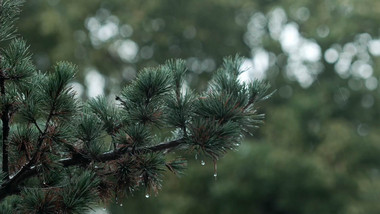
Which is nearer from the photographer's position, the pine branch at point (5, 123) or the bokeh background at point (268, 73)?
the pine branch at point (5, 123)

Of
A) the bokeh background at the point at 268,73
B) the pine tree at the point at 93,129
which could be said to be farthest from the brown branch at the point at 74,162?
the bokeh background at the point at 268,73

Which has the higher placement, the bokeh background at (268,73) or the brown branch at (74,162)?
the bokeh background at (268,73)

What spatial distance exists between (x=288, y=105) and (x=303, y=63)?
1.02 m

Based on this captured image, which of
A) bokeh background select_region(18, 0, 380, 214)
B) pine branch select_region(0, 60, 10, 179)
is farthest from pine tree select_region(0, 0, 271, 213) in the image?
bokeh background select_region(18, 0, 380, 214)

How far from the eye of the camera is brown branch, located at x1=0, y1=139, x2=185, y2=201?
7.27ft

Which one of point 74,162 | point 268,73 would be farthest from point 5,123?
point 268,73

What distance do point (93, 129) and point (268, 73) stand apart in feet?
31.3

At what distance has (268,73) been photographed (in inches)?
458

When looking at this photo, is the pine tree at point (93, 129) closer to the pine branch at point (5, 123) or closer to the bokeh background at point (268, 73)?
the pine branch at point (5, 123)

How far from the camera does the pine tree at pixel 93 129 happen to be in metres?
2.18

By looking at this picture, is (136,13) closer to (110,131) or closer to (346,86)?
(346,86)

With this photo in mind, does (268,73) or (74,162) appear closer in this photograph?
(74,162)

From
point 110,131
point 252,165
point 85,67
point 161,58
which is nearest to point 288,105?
point 252,165

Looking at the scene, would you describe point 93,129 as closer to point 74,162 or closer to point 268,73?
point 74,162
